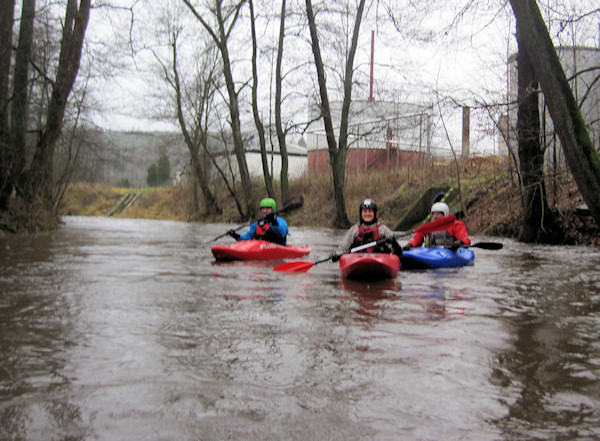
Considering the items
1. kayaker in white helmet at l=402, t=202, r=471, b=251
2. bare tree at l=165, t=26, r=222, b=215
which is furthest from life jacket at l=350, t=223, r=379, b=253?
bare tree at l=165, t=26, r=222, b=215

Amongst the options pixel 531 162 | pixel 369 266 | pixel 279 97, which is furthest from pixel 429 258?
pixel 279 97

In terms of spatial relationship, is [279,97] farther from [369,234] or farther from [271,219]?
[369,234]

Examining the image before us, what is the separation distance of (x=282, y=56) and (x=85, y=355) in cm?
1992

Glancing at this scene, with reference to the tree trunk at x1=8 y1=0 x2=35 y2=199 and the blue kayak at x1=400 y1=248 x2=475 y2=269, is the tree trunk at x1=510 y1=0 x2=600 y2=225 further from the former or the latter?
the tree trunk at x1=8 y1=0 x2=35 y2=199

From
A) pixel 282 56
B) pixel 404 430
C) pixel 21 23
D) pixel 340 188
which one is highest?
pixel 282 56

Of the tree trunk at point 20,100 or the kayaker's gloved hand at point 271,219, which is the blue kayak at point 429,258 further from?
the tree trunk at point 20,100

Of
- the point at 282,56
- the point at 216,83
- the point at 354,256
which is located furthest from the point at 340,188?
the point at 354,256

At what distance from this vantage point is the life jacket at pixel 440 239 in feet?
30.2

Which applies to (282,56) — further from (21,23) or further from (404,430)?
(404,430)

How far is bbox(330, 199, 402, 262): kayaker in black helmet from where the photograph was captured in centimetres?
802

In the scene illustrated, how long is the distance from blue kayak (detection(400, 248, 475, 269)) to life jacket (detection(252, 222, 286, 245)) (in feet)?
8.33

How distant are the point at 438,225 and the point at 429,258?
0.48m

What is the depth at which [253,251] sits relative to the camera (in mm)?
9742

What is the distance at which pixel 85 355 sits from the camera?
Result: 145 inches
